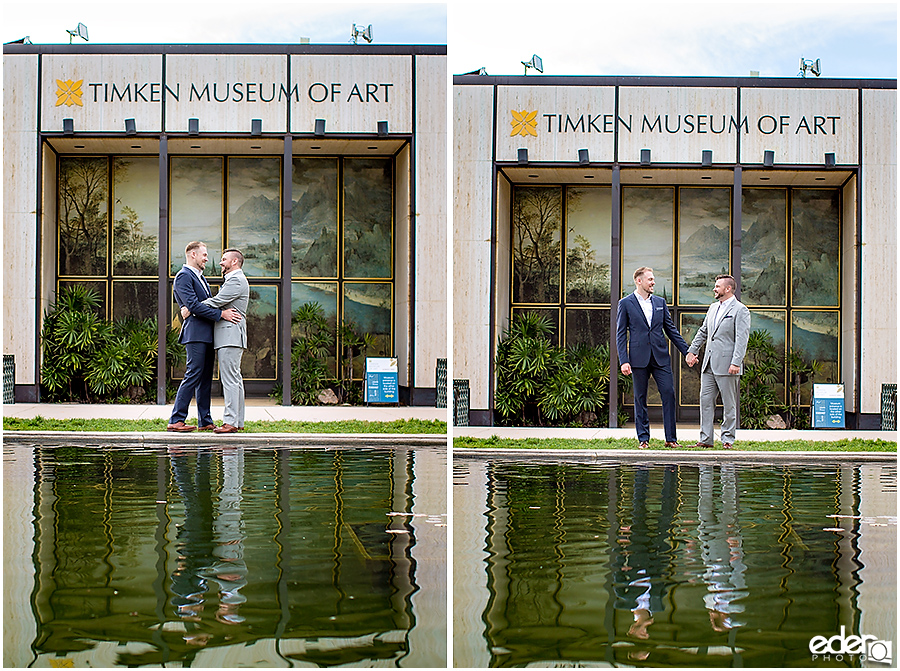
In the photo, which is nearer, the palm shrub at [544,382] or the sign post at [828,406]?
the palm shrub at [544,382]

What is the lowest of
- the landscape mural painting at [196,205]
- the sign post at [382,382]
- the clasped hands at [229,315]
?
the sign post at [382,382]

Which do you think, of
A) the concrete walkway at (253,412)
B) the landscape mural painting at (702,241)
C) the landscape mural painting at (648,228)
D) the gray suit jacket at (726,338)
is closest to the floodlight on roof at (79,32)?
the concrete walkway at (253,412)

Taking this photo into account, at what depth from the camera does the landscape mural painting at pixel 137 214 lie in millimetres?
6426

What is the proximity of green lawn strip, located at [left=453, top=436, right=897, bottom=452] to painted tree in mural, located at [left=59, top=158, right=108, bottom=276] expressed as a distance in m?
3.09

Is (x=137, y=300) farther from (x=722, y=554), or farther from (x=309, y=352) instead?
(x=722, y=554)

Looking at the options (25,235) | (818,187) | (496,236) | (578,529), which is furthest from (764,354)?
(25,235)

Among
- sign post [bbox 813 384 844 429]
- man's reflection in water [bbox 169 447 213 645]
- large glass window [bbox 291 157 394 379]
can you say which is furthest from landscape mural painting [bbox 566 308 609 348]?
man's reflection in water [bbox 169 447 213 645]

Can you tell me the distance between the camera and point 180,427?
5.52m

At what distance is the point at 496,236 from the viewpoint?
8.38 meters

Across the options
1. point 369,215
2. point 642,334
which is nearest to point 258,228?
point 369,215

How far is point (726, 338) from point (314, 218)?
4.62 m

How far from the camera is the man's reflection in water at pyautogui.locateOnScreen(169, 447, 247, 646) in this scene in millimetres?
2396

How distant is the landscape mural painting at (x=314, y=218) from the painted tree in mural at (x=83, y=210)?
8.61 ft

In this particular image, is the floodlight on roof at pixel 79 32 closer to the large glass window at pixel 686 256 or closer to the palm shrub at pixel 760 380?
the large glass window at pixel 686 256
